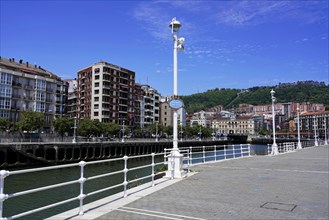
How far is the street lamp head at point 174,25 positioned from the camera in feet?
45.2

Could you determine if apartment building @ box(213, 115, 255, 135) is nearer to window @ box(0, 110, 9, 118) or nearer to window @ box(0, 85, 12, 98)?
window @ box(0, 85, 12, 98)

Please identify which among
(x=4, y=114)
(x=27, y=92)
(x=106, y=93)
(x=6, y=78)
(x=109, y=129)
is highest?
(x=106, y=93)

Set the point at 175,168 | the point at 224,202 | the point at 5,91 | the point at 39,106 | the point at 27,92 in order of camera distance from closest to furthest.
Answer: the point at 224,202 → the point at 175,168 → the point at 5,91 → the point at 27,92 → the point at 39,106

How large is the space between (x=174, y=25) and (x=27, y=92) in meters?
70.8

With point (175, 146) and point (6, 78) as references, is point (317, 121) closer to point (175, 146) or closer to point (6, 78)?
point (6, 78)

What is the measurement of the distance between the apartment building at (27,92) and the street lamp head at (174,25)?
65578 millimetres

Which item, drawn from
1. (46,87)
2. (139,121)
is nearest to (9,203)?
(46,87)

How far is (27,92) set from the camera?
76688mm

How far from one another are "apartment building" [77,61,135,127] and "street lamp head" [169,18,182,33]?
81963 mm

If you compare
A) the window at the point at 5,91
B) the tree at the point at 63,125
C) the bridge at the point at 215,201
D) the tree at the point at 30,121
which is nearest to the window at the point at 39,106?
the window at the point at 5,91

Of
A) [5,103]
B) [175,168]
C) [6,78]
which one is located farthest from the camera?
[6,78]

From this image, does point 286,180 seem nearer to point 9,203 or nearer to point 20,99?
point 9,203

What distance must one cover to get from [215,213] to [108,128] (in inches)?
2899

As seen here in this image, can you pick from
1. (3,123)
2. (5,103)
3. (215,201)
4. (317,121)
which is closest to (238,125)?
(317,121)
